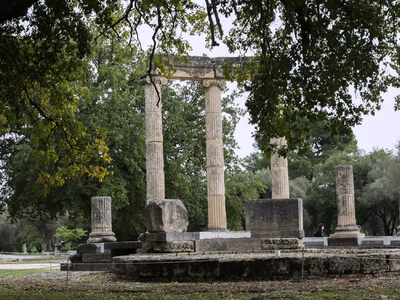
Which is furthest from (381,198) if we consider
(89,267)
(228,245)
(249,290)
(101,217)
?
(249,290)

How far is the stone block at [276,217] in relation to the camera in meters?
14.6

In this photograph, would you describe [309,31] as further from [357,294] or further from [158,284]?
[158,284]

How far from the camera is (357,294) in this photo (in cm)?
878

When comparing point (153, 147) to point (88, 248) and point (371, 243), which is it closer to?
point (88, 248)

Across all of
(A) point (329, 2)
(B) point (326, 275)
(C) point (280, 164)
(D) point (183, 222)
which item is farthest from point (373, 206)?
(A) point (329, 2)

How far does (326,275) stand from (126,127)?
20030 mm

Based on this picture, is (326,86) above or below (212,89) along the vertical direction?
below

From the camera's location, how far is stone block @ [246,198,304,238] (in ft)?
48.0

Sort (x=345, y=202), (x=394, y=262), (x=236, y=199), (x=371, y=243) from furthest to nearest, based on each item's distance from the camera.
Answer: (x=236, y=199), (x=345, y=202), (x=371, y=243), (x=394, y=262)

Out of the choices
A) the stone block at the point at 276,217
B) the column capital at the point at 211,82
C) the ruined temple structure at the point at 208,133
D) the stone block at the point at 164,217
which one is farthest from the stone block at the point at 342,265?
the column capital at the point at 211,82

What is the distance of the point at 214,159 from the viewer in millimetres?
26094

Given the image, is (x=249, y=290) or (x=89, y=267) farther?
(x=89, y=267)

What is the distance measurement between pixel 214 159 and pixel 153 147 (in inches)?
105

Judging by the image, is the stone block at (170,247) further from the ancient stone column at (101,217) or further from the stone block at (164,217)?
the ancient stone column at (101,217)
